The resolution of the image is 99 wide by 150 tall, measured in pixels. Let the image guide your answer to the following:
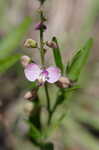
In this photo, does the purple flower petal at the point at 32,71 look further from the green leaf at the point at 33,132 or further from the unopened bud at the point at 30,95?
the green leaf at the point at 33,132

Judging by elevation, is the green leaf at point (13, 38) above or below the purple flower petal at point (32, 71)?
below

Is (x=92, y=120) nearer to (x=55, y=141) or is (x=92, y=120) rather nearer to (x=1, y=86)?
(x=55, y=141)

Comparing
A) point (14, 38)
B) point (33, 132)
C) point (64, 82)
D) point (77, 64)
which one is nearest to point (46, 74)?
point (64, 82)

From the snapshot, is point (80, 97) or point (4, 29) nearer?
point (80, 97)

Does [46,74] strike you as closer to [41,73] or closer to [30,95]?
[41,73]

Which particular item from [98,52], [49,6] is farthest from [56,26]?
[98,52]

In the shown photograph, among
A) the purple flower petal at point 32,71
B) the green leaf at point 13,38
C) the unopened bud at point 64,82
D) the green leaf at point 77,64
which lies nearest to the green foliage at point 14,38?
the green leaf at point 13,38

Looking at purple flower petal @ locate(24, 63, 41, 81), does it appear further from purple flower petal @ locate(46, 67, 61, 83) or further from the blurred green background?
the blurred green background

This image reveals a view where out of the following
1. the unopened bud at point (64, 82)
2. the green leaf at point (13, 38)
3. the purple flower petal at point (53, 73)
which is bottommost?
the green leaf at point (13, 38)
